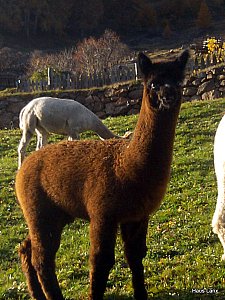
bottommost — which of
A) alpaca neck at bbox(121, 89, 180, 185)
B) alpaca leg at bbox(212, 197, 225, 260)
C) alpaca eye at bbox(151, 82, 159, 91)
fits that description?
alpaca leg at bbox(212, 197, 225, 260)

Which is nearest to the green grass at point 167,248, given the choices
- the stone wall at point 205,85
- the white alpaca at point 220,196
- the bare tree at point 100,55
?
the white alpaca at point 220,196

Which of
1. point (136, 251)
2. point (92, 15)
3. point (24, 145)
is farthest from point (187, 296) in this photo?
point (92, 15)

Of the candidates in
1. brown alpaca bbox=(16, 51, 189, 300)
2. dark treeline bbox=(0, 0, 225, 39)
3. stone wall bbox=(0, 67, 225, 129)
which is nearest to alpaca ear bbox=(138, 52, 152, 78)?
brown alpaca bbox=(16, 51, 189, 300)

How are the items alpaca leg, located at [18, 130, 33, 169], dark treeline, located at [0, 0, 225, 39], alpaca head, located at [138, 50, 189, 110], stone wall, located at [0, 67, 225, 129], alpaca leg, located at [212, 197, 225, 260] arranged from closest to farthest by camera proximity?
1. alpaca head, located at [138, 50, 189, 110]
2. alpaca leg, located at [212, 197, 225, 260]
3. alpaca leg, located at [18, 130, 33, 169]
4. stone wall, located at [0, 67, 225, 129]
5. dark treeline, located at [0, 0, 225, 39]

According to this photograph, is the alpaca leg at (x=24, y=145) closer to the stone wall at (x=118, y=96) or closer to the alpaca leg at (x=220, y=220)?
the alpaca leg at (x=220, y=220)

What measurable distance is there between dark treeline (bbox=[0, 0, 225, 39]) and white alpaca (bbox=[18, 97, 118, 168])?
42.1 m

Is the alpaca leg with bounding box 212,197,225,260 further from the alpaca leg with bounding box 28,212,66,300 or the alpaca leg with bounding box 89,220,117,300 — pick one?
the alpaca leg with bounding box 28,212,66,300

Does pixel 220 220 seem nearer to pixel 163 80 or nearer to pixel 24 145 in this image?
pixel 163 80

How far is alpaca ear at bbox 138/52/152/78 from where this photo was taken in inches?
176

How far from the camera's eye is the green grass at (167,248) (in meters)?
5.41

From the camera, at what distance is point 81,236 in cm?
729

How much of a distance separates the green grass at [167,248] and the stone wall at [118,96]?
858 centimetres

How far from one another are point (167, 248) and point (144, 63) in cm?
267

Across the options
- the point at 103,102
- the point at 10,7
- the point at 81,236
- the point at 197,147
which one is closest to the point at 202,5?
the point at 10,7
